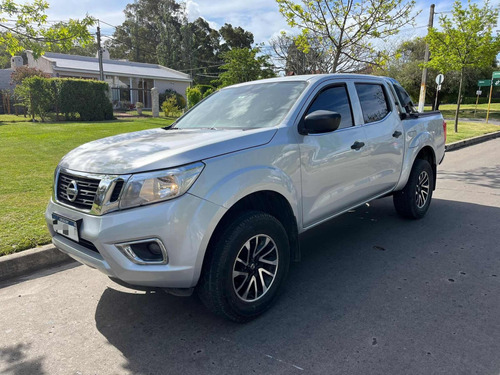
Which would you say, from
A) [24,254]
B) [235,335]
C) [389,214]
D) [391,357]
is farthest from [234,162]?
[389,214]

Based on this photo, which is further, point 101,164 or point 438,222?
point 438,222

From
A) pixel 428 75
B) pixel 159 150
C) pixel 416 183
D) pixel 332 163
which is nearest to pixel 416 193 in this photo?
pixel 416 183

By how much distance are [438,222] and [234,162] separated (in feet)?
12.1

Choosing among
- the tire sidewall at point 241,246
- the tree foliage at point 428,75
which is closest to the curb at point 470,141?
the tire sidewall at point 241,246

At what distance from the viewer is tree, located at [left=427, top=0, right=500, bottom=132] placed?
15.2m

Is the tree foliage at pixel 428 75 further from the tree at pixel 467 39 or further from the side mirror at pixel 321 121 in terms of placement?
the side mirror at pixel 321 121

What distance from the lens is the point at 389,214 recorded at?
5.50 meters

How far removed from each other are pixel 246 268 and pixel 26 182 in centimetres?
531

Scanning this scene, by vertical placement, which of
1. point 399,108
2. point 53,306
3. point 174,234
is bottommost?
point 53,306

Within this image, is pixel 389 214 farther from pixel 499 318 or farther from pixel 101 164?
pixel 101 164

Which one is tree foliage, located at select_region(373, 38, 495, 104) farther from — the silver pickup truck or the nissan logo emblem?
the nissan logo emblem

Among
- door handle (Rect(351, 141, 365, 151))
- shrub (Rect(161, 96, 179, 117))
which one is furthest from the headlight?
shrub (Rect(161, 96, 179, 117))

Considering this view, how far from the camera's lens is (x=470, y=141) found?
1442cm

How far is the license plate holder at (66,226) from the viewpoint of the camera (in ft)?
8.59
